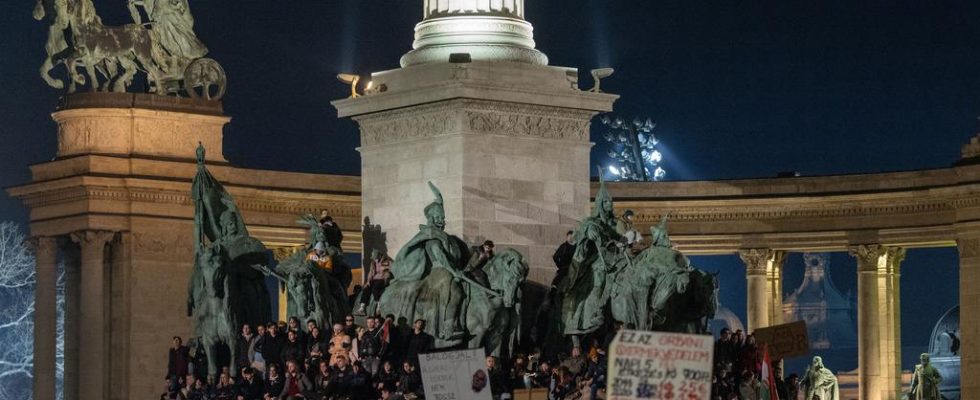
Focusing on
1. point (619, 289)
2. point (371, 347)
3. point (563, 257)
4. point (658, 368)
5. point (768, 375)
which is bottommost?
point (658, 368)

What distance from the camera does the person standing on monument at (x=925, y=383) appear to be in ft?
239

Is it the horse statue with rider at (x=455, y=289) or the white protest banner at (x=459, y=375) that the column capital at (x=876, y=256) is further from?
the white protest banner at (x=459, y=375)

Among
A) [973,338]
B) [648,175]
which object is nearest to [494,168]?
[973,338]

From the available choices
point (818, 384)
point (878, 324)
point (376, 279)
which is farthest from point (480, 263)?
point (878, 324)

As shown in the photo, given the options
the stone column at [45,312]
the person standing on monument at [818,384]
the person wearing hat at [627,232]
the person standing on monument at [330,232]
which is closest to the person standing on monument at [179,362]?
the person standing on monument at [330,232]

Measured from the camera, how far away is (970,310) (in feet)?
253

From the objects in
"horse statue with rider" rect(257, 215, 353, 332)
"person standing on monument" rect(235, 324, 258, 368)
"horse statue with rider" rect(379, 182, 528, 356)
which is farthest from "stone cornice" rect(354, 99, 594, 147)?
"person standing on monument" rect(235, 324, 258, 368)

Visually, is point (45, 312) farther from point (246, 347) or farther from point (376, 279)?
point (376, 279)

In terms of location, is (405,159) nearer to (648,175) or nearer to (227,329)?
(227,329)

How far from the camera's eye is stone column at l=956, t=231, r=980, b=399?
252ft

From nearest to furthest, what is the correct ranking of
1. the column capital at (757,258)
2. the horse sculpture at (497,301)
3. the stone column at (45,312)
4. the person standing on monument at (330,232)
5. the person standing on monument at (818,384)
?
1. the horse sculpture at (497,301)
2. the person standing on monument at (330,232)
3. the person standing on monument at (818,384)
4. the column capital at (757,258)
5. the stone column at (45,312)

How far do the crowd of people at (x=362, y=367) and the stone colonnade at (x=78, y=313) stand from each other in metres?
30.9

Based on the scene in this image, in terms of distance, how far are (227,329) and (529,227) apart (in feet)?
19.2

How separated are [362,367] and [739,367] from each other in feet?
23.8
